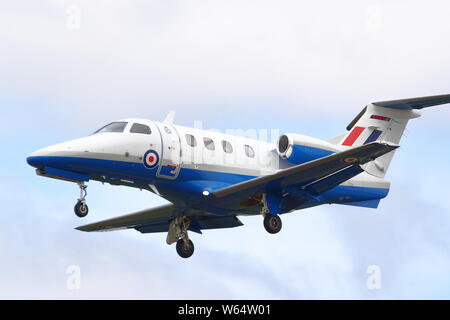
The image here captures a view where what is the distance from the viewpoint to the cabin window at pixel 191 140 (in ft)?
92.1

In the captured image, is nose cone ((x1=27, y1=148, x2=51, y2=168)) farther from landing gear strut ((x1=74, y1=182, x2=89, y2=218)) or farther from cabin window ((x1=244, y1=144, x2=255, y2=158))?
cabin window ((x1=244, y1=144, x2=255, y2=158))

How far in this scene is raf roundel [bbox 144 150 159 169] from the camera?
2709 centimetres

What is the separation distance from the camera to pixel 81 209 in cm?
2586

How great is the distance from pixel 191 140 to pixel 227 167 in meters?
1.55

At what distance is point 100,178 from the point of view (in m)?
27.0

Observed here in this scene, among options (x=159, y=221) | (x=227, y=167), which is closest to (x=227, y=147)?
(x=227, y=167)

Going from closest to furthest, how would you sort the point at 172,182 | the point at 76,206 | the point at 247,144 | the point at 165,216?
the point at 76,206, the point at 172,182, the point at 247,144, the point at 165,216

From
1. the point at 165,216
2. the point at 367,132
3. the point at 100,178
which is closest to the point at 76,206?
the point at 100,178

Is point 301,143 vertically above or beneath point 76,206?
above

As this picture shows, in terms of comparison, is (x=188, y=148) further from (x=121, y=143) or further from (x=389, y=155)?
(x=389, y=155)

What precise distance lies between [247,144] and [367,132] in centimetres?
470

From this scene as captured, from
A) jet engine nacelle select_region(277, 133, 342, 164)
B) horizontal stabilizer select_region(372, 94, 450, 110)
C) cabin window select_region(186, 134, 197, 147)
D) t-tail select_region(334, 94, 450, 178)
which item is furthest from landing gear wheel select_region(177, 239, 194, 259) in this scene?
horizontal stabilizer select_region(372, 94, 450, 110)

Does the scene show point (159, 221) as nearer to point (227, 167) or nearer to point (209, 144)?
point (227, 167)

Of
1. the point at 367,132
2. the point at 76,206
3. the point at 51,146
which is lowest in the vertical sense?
the point at 76,206
